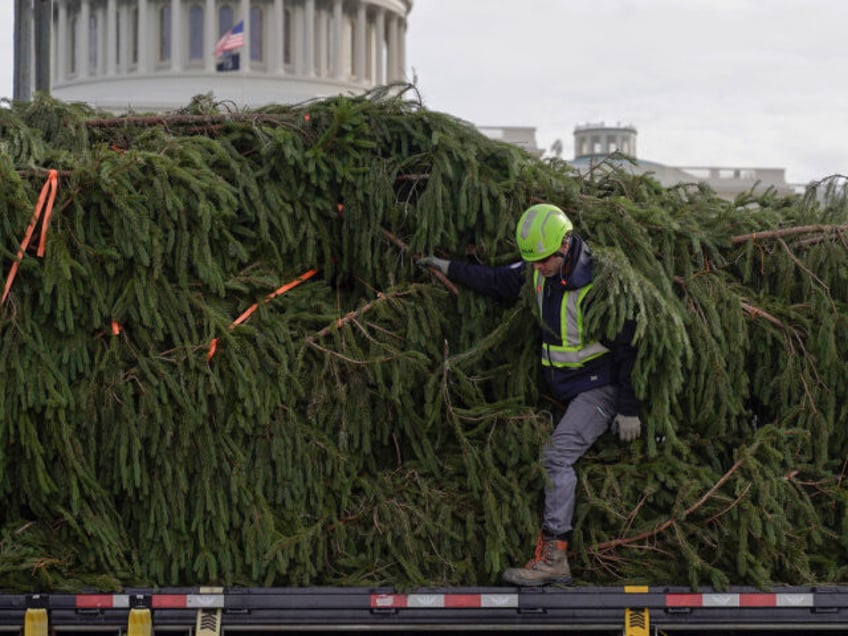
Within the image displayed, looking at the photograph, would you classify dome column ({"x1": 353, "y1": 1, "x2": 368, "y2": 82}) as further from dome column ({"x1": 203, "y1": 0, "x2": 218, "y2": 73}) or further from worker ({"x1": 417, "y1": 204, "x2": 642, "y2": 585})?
worker ({"x1": 417, "y1": 204, "x2": 642, "y2": 585})

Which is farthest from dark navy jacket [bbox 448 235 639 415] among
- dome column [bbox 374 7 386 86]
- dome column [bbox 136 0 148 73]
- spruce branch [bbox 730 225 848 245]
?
dome column [bbox 374 7 386 86]

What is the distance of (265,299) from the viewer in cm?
622

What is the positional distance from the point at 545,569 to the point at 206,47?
57420mm

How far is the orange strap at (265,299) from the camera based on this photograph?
5.90m

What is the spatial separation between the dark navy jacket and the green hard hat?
0.13m

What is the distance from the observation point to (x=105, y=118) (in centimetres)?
690

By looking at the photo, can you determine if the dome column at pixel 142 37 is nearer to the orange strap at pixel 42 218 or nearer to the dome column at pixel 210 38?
the dome column at pixel 210 38

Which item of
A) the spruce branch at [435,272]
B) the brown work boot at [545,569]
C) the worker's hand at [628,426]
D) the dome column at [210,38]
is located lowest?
the brown work boot at [545,569]

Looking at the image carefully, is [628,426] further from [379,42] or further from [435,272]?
[379,42]

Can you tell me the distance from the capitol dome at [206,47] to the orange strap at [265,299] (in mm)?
53156

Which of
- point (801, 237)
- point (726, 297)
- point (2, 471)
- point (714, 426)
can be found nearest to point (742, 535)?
point (714, 426)

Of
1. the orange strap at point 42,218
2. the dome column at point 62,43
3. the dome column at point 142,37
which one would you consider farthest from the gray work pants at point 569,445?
the dome column at point 62,43

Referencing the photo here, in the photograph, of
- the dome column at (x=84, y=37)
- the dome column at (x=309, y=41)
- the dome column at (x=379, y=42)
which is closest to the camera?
the dome column at (x=309, y=41)

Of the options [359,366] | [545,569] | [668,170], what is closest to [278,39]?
[668,170]
